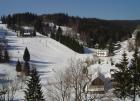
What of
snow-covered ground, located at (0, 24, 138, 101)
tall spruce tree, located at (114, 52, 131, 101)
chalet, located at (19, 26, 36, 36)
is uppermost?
chalet, located at (19, 26, 36, 36)

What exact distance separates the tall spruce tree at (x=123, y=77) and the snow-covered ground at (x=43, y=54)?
3069cm

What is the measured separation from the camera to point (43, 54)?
93.0 metres

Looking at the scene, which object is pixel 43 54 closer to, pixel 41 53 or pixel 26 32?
pixel 41 53

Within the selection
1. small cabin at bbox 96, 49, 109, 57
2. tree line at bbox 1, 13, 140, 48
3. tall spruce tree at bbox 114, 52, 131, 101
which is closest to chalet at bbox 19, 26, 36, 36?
tree line at bbox 1, 13, 140, 48

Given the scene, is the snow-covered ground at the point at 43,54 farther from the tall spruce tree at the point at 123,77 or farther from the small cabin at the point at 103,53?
the tall spruce tree at the point at 123,77

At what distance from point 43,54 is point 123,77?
66.3m

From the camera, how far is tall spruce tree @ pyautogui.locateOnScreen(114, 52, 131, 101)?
27469mm

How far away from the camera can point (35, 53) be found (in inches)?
3610

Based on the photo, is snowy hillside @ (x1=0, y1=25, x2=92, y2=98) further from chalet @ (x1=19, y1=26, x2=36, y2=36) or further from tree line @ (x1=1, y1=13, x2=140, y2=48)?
tree line @ (x1=1, y1=13, x2=140, y2=48)

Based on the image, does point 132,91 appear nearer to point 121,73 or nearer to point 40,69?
point 121,73

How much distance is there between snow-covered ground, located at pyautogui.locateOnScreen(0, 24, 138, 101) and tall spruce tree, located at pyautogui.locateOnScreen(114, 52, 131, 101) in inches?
1208

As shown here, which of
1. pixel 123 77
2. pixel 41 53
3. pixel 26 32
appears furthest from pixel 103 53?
pixel 123 77

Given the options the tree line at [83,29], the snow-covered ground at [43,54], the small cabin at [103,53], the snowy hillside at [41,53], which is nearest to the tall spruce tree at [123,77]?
the snow-covered ground at [43,54]

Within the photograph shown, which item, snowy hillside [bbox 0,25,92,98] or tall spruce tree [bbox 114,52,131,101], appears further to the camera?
snowy hillside [bbox 0,25,92,98]
